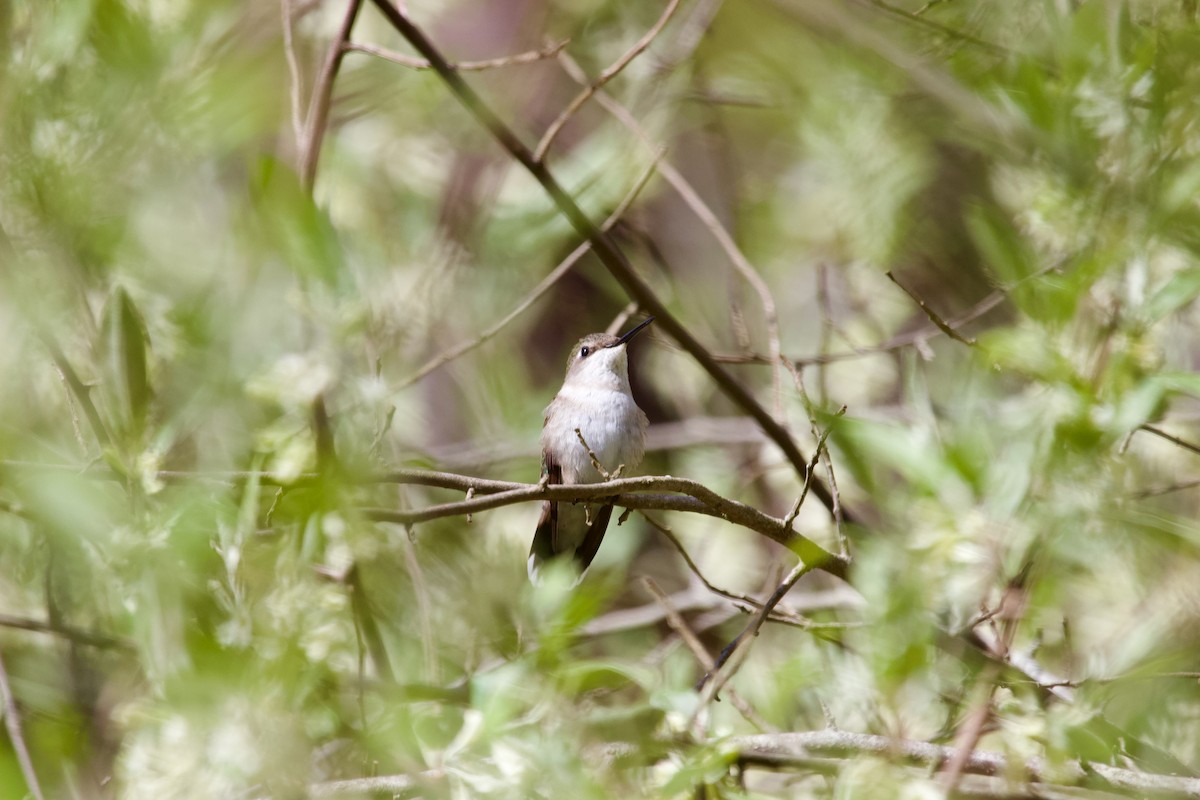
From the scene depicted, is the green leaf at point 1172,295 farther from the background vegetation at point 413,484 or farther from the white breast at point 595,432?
the white breast at point 595,432

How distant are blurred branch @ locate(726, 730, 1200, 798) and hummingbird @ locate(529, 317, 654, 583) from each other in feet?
6.01

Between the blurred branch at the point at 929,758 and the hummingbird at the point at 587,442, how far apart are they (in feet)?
6.01

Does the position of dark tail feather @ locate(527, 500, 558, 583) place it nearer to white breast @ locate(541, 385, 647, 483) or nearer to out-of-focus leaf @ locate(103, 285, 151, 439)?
white breast @ locate(541, 385, 647, 483)

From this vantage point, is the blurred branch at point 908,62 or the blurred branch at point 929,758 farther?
the blurred branch at point 908,62

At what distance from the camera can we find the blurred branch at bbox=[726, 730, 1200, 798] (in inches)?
77.9

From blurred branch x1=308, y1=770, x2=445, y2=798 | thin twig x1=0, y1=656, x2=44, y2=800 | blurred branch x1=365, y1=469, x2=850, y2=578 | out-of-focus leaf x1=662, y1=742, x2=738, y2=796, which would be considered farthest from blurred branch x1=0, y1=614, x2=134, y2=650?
out-of-focus leaf x1=662, y1=742, x2=738, y2=796

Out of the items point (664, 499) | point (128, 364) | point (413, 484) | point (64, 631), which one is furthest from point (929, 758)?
point (64, 631)

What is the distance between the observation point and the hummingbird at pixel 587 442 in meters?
4.22

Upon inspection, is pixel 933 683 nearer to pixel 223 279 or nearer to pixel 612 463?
pixel 223 279

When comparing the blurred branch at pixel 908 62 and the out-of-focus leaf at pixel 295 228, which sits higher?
the blurred branch at pixel 908 62

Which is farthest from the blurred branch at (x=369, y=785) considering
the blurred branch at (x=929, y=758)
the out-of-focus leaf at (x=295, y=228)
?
the out-of-focus leaf at (x=295, y=228)

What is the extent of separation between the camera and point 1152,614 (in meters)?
2.52

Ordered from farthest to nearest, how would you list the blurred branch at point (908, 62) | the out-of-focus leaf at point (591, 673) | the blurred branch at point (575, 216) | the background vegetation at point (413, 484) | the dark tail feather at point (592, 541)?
the dark tail feather at point (592, 541)
the blurred branch at point (908, 62)
the blurred branch at point (575, 216)
the out-of-focus leaf at point (591, 673)
the background vegetation at point (413, 484)

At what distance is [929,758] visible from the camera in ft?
6.99
